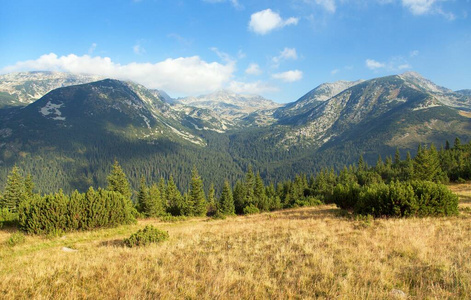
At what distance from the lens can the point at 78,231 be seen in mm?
19000

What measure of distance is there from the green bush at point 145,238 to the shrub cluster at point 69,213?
33.6 feet

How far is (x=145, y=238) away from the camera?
12148 millimetres

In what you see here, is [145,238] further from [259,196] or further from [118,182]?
[259,196]

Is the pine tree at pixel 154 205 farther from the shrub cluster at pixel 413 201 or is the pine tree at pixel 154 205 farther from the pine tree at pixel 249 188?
the shrub cluster at pixel 413 201

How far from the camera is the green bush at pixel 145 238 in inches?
468

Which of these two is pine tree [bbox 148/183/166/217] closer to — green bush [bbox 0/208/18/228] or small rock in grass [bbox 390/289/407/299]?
green bush [bbox 0/208/18/228]

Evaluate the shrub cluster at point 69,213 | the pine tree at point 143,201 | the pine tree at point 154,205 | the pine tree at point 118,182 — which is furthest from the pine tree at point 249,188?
the shrub cluster at point 69,213

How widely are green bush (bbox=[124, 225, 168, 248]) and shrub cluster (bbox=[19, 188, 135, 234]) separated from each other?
33.6 feet

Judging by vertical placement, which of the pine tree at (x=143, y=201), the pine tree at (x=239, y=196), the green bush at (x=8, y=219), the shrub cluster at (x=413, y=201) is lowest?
the pine tree at (x=239, y=196)

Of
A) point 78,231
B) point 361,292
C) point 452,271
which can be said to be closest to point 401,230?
point 452,271

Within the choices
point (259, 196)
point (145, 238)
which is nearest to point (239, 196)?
point (259, 196)

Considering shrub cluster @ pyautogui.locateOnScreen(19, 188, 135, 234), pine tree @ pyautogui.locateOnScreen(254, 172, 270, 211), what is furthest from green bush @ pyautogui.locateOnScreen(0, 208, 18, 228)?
pine tree @ pyautogui.locateOnScreen(254, 172, 270, 211)

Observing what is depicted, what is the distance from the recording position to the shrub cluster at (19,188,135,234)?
1781 centimetres

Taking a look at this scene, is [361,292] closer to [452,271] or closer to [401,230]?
[452,271]
